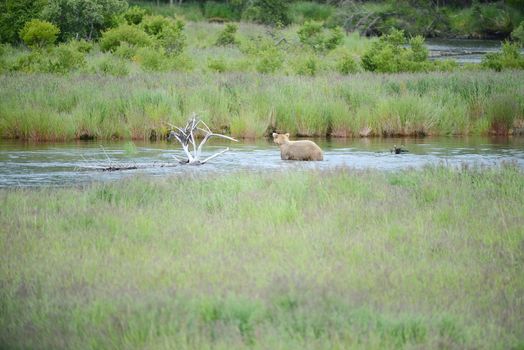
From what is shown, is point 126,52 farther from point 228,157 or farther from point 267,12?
point 267,12

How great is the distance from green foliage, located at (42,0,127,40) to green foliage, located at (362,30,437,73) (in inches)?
565

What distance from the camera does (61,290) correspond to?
701cm

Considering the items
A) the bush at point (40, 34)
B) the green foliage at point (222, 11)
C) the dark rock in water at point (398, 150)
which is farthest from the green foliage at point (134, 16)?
the green foliage at point (222, 11)

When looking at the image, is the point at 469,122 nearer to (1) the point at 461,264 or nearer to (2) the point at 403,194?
(2) the point at 403,194

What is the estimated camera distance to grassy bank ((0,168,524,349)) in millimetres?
5996

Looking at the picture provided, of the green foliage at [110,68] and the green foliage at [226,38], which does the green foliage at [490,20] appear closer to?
the green foliage at [226,38]

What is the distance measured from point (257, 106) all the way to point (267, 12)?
38495 mm

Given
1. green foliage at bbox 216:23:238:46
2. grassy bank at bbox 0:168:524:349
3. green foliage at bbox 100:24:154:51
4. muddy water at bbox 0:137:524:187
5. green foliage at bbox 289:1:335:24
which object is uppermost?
green foliage at bbox 289:1:335:24

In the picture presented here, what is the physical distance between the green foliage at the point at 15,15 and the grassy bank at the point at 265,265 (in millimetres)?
30438

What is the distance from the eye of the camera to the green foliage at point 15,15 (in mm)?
40531

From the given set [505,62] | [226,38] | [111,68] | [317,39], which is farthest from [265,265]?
[226,38]

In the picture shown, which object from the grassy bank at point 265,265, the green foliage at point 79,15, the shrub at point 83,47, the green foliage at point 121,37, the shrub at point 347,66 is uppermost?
the green foliage at point 79,15

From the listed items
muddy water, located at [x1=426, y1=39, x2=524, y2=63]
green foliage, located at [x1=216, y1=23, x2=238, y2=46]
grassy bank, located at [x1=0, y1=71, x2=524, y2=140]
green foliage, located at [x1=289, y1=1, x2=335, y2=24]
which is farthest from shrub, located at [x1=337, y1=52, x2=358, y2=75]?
green foliage, located at [x1=289, y1=1, x2=335, y2=24]

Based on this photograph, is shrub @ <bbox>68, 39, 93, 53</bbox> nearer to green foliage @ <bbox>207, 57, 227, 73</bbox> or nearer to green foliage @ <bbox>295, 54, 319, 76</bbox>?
green foliage @ <bbox>207, 57, 227, 73</bbox>
